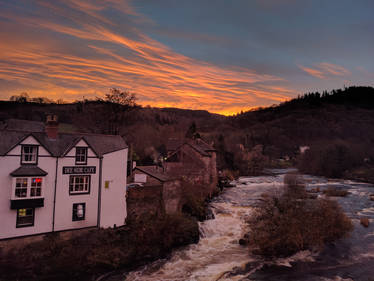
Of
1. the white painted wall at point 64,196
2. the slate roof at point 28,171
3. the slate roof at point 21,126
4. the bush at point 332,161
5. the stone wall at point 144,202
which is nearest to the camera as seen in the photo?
the white painted wall at point 64,196

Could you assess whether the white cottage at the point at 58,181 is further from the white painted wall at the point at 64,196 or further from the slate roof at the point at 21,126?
the slate roof at the point at 21,126

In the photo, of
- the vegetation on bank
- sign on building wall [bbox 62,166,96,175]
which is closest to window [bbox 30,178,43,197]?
sign on building wall [bbox 62,166,96,175]

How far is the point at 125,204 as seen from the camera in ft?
89.8

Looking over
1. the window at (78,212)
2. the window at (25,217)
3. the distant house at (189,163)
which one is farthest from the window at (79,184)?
the distant house at (189,163)

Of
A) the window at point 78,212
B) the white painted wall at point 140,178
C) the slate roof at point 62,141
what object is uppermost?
the slate roof at point 62,141

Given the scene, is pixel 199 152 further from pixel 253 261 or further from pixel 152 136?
pixel 152 136

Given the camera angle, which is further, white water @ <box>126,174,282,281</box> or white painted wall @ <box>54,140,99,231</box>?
white painted wall @ <box>54,140,99,231</box>

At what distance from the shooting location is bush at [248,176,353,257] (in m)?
25.3

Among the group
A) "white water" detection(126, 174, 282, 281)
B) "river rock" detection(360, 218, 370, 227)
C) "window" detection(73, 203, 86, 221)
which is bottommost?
"white water" detection(126, 174, 282, 281)

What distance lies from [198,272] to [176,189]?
12.1 metres

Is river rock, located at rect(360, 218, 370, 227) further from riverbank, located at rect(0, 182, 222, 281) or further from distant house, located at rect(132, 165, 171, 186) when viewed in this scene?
distant house, located at rect(132, 165, 171, 186)

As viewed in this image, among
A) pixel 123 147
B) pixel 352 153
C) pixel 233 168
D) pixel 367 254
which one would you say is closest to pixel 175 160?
pixel 123 147

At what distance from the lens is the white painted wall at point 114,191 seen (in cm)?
2594

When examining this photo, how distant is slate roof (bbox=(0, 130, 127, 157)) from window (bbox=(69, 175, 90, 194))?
7.83 feet
